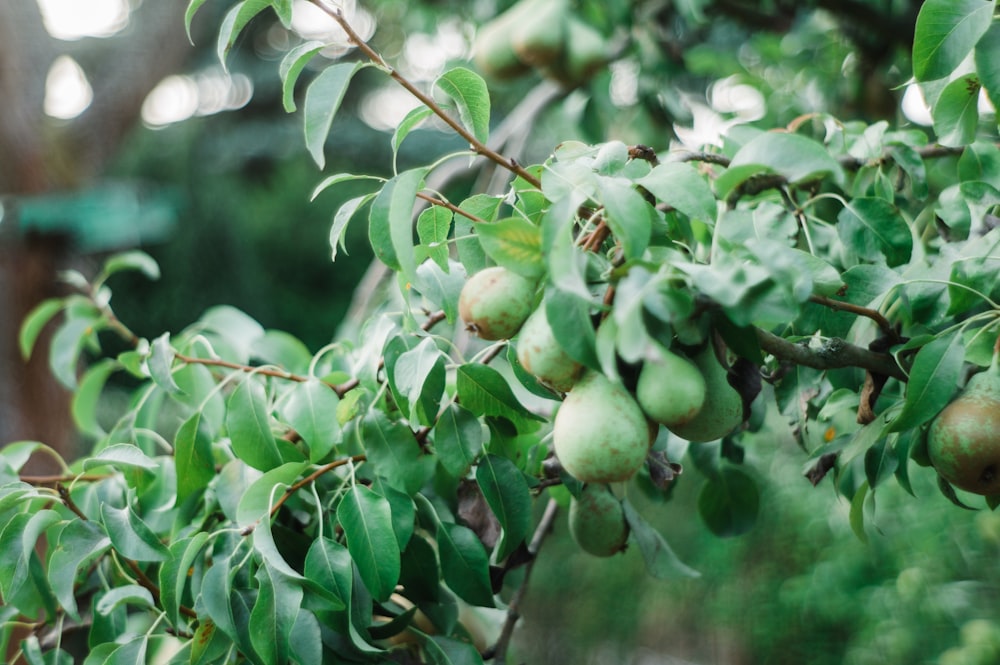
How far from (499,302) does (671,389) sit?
8 centimetres

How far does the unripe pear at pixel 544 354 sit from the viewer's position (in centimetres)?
34

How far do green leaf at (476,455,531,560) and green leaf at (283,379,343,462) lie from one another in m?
0.09

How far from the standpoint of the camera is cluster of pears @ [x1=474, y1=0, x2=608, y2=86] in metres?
0.89

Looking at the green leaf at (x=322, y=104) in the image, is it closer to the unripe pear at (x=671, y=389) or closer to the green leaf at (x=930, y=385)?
the unripe pear at (x=671, y=389)

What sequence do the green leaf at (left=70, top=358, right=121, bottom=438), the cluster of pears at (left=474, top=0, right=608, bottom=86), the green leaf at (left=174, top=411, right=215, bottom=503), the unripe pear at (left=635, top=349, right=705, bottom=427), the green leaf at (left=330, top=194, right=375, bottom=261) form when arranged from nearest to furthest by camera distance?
1. the unripe pear at (left=635, top=349, right=705, bottom=427)
2. the green leaf at (left=330, top=194, right=375, bottom=261)
3. the green leaf at (left=174, top=411, right=215, bottom=503)
4. the green leaf at (left=70, top=358, right=121, bottom=438)
5. the cluster of pears at (left=474, top=0, right=608, bottom=86)

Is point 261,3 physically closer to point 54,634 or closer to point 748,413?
point 748,413

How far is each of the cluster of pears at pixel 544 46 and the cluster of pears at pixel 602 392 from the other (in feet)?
1.96

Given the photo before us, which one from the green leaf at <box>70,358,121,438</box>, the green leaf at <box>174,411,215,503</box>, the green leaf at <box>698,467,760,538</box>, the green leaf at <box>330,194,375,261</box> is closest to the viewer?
the green leaf at <box>330,194,375,261</box>

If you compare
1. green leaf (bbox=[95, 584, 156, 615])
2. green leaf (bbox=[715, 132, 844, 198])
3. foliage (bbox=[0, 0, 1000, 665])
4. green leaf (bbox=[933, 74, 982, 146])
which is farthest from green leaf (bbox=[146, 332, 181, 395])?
green leaf (bbox=[933, 74, 982, 146])

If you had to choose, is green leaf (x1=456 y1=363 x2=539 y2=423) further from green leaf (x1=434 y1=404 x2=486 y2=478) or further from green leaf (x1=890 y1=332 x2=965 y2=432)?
green leaf (x1=890 y1=332 x2=965 y2=432)

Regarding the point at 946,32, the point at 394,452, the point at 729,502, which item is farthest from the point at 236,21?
the point at 729,502

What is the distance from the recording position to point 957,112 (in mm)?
457

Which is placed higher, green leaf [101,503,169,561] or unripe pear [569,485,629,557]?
green leaf [101,503,169,561]

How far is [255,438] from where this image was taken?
1.59ft
